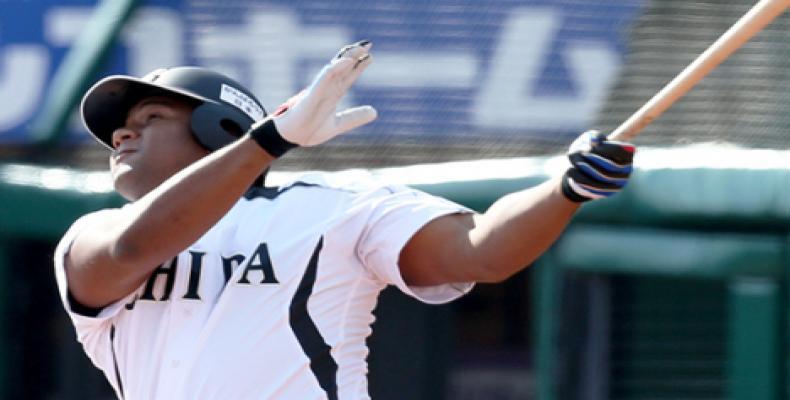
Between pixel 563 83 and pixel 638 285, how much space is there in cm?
65

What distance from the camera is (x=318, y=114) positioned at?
2.12 metres

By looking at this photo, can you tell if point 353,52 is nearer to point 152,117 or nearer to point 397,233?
point 397,233

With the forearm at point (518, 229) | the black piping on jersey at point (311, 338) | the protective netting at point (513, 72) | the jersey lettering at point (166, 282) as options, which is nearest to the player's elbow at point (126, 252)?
the jersey lettering at point (166, 282)

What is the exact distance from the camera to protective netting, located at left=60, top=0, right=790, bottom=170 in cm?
429

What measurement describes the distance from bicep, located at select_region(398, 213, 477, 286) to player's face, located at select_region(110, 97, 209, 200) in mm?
442

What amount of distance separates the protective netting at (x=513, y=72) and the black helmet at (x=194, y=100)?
67.5 inches

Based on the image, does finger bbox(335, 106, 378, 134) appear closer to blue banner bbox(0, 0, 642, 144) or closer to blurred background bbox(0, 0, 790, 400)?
blurred background bbox(0, 0, 790, 400)

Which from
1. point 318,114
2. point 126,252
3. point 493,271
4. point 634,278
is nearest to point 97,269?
point 126,252

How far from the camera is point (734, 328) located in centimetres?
378

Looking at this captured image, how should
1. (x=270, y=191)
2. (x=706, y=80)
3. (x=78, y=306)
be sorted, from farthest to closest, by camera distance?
(x=706, y=80) < (x=270, y=191) < (x=78, y=306)

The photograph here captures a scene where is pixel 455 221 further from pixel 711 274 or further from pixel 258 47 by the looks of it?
pixel 258 47

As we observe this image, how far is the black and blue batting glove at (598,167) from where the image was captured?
6.74ft

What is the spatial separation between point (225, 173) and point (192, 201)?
66mm

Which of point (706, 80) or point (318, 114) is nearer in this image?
point (318, 114)
